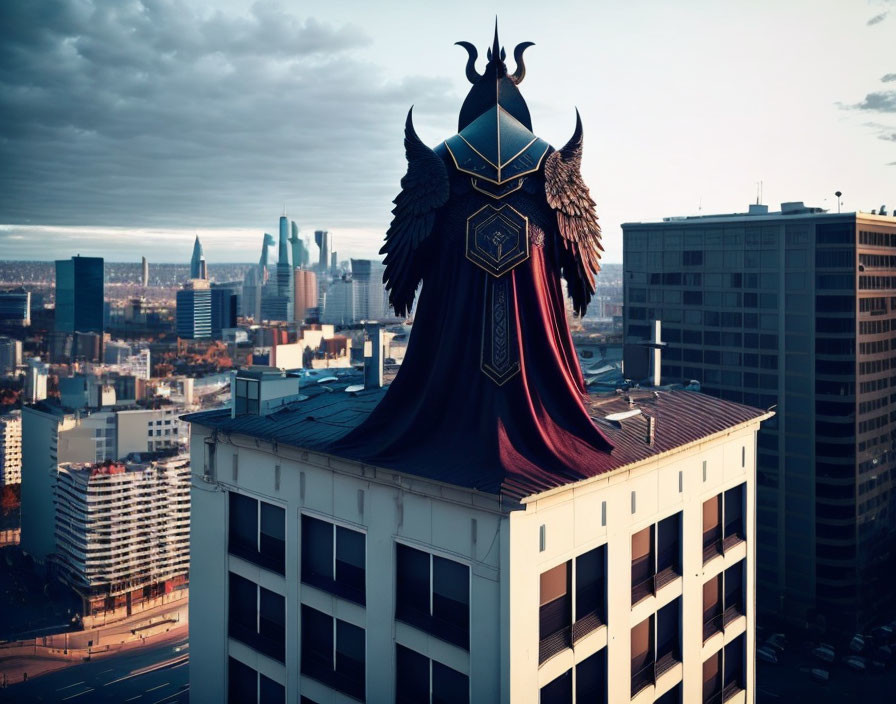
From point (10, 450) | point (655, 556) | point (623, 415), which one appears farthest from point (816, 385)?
point (10, 450)

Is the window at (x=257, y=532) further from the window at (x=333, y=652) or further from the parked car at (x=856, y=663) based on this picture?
the parked car at (x=856, y=663)

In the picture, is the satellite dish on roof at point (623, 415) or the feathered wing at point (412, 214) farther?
the satellite dish on roof at point (623, 415)

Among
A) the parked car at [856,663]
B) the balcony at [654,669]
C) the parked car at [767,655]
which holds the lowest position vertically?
the parked car at [856,663]

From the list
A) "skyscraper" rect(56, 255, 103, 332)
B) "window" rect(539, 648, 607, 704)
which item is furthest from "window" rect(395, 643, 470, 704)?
"skyscraper" rect(56, 255, 103, 332)

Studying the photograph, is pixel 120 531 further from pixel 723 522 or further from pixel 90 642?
pixel 723 522

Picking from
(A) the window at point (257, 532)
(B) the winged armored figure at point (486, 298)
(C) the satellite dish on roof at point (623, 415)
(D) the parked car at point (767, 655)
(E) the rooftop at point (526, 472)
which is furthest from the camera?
(D) the parked car at point (767, 655)

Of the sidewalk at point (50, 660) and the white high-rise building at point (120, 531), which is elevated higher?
the white high-rise building at point (120, 531)

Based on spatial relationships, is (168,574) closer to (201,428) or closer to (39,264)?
(201,428)

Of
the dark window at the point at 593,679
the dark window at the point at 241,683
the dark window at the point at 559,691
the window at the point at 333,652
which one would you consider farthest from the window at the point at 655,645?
the dark window at the point at 241,683
